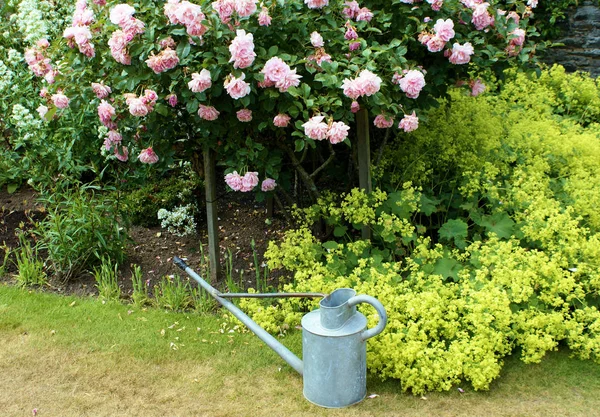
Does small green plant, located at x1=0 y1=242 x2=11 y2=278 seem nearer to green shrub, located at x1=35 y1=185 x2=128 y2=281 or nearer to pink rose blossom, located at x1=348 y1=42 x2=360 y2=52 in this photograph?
green shrub, located at x1=35 y1=185 x2=128 y2=281

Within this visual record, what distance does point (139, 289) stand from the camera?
3.49 meters

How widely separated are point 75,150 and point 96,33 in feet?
3.49

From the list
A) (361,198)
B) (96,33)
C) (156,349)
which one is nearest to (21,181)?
(96,33)

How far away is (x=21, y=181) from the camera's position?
5.17m

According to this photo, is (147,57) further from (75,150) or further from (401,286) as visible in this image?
(401,286)

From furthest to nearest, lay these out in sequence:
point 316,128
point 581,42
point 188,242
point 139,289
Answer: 1. point 581,42
2. point 188,242
3. point 139,289
4. point 316,128

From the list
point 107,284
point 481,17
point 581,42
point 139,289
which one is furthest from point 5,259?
point 581,42

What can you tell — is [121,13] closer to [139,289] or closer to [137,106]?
[137,106]

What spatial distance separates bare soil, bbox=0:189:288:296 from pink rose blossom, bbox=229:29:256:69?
3.96 ft

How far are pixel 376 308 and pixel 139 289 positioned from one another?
61.7 inches

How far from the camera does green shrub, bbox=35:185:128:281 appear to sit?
370 cm

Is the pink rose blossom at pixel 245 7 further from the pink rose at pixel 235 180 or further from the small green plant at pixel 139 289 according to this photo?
the small green plant at pixel 139 289

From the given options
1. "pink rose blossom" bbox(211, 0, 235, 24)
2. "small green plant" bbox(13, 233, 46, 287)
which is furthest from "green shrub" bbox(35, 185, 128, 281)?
"pink rose blossom" bbox(211, 0, 235, 24)

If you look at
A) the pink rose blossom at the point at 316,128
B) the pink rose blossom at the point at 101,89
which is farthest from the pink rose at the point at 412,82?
the pink rose blossom at the point at 101,89
